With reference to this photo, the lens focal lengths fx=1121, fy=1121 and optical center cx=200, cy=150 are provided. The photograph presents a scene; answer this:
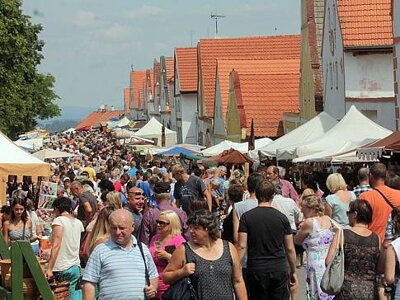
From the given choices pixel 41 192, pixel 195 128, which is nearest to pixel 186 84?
pixel 195 128

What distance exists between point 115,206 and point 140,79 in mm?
134122

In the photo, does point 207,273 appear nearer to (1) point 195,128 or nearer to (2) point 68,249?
(2) point 68,249

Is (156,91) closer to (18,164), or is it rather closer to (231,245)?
(18,164)

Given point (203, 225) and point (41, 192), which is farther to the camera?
point (41, 192)

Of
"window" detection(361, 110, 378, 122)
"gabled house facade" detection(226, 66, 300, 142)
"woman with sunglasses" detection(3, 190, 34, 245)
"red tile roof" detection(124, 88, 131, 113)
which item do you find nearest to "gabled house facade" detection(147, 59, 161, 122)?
"red tile roof" detection(124, 88, 131, 113)

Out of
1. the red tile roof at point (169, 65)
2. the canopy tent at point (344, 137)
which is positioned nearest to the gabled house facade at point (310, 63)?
the canopy tent at point (344, 137)

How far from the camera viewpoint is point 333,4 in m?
37.3

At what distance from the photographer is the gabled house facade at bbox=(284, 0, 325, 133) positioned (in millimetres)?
42406

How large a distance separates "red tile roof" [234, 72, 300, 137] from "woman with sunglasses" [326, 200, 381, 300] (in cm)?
3950

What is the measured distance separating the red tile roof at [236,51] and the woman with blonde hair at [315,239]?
52.9 metres

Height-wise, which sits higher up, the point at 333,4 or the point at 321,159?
the point at 333,4

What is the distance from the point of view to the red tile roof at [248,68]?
181 feet

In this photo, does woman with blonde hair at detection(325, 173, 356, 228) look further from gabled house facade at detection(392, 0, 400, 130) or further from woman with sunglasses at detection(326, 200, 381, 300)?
gabled house facade at detection(392, 0, 400, 130)

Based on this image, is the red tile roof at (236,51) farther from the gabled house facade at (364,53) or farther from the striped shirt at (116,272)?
the striped shirt at (116,272)
